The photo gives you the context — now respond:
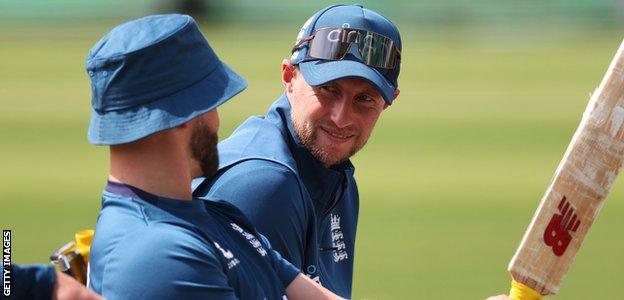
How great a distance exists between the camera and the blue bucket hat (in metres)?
2.86

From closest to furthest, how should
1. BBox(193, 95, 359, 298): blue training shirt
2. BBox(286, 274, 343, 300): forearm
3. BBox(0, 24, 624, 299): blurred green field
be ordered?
BBox(286, 274, 343, 300): forearm → BBox(193, 95, 359, 298): blue training shirt → BBox(0, 24, 624, 299): blurred green field

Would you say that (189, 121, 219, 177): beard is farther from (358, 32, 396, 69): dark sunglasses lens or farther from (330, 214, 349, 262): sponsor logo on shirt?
(330, 214, 349, 262): sponsor logo on shirt

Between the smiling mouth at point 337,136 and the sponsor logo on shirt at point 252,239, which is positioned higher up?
the smiling mouth at point 337,136

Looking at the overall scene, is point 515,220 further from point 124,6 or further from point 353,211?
point 124,6

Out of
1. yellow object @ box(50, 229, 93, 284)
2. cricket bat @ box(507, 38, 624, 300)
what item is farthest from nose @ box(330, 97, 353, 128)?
yellow object @ box(50, 229, 93, 284)

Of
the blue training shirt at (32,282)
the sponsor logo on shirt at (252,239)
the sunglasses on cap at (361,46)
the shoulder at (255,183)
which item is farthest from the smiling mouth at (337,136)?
the blue training shirt at (32,282)

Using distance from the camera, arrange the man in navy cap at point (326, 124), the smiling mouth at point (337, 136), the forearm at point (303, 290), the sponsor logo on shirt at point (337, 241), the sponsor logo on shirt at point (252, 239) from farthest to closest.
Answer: the sponsor logo on shirt at point (337, 241) → the smiling mouth at point (337, 136) → the man in navy cap at point (326, 124) → the forearm at point (303, 290) → the sponsor logo on shirt at point (252, 239)

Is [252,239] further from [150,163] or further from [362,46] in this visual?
[362,46]

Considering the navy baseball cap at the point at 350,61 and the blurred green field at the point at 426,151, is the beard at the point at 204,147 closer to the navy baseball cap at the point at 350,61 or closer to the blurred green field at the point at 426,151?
the navy baseball cap at the point at 350,61

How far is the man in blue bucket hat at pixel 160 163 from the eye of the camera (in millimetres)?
2758

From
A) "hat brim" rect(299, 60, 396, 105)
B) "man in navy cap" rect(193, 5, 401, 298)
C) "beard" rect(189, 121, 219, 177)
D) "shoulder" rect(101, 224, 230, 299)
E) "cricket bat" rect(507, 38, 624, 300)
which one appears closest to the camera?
"shoulder" rect(101, 224, 230, 299)

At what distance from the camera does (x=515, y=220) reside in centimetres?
999

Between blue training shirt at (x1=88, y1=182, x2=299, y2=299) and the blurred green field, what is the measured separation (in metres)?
4.88

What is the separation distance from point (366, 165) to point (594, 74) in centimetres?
680
